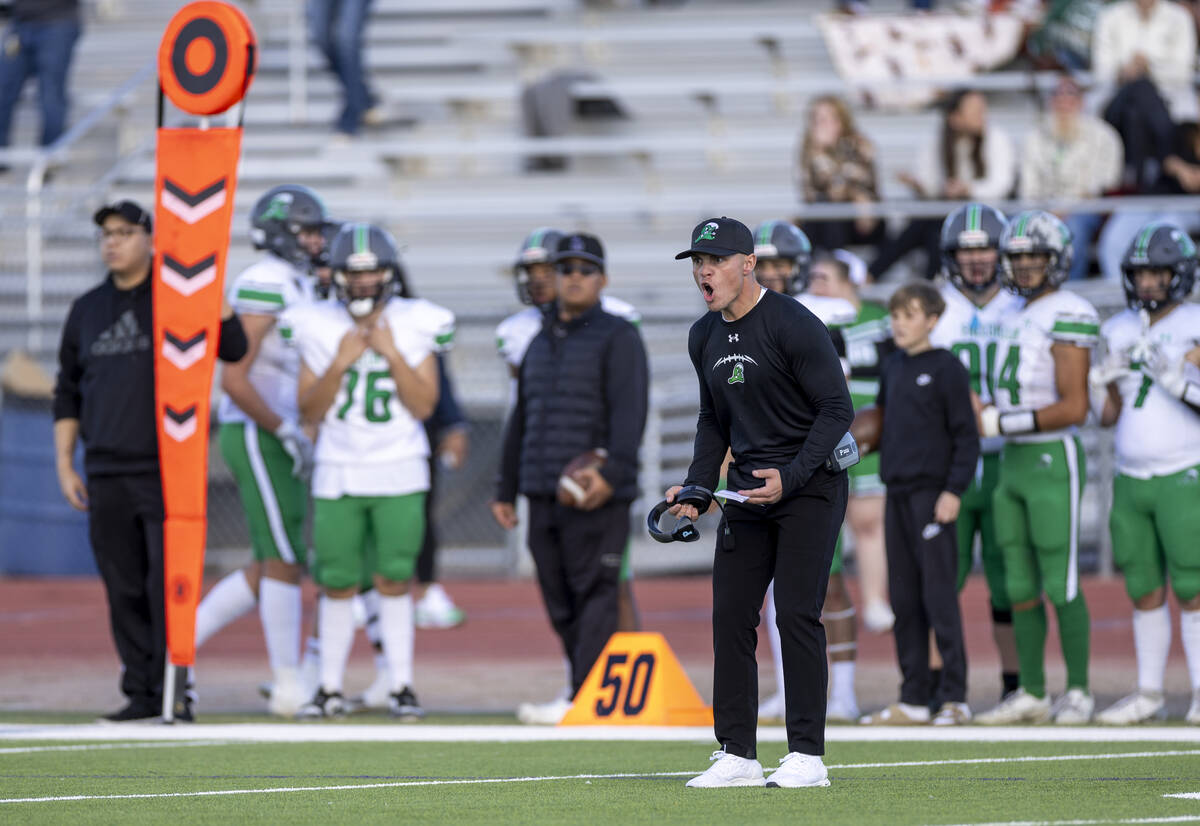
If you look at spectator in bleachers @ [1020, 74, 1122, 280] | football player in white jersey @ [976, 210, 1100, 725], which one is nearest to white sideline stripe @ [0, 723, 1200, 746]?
football player in white jersey @ [976, 210, 1100, 725]

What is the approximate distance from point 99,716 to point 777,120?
10.8 metres

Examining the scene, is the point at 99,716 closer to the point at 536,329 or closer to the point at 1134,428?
the point at 536,329

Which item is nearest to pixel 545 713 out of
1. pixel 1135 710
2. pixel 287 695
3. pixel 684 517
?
pixel 287 695

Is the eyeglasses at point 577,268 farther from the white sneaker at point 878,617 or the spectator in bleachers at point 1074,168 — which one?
the spectator in bleachers at point 1074,168

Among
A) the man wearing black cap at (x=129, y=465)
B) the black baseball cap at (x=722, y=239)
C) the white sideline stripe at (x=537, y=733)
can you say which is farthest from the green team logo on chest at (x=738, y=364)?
the man wearing black cap at (x=129, y=465)

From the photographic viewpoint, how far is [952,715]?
848 centimetres

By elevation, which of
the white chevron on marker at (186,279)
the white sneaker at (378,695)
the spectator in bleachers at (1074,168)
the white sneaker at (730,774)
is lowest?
the white sneaker at (378,695)

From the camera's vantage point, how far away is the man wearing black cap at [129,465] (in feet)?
28.7

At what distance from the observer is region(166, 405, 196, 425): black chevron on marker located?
8.53m

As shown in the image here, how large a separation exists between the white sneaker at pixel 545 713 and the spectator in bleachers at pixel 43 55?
10985 millimetres

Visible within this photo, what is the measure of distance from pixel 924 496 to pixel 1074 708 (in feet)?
3.70

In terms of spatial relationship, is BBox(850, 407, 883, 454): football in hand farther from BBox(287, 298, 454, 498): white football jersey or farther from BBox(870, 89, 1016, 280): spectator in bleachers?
BBox(870, 89, 1016, 280): spectator in bleachers

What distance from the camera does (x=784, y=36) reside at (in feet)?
62.1

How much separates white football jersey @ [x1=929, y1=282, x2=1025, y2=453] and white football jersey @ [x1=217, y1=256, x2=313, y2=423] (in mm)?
3010
